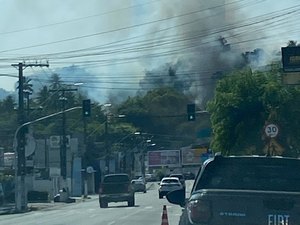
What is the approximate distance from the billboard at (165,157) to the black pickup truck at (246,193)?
121319mm

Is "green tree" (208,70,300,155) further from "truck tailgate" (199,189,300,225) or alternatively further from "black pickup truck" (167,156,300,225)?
"truck tailgate" (199,189,300,225)

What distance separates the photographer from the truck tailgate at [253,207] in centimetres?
1187

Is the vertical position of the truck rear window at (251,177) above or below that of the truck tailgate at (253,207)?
above

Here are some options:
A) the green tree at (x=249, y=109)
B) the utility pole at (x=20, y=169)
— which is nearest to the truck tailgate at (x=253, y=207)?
the green tree at (x=249, y=109)

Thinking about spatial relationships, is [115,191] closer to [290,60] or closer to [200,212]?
[290,60]

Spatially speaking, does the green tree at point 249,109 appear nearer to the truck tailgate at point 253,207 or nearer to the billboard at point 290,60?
the billboard at point 290,60

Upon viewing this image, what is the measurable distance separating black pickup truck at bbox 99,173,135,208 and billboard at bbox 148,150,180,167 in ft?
250

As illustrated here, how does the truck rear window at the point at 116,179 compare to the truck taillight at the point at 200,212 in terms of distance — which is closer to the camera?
the truck taillight at the point at 200,212

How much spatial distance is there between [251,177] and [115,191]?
45462 millimetres

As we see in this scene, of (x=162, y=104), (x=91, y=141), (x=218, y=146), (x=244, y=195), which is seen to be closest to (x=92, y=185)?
(x=91, y=141)

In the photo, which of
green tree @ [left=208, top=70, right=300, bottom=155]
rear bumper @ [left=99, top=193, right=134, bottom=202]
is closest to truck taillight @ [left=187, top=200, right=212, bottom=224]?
green tree @ [left=208, top=70, right=300, bottom=155]

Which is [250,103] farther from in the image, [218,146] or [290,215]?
[290,215]

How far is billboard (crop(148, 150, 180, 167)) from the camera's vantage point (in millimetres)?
135750

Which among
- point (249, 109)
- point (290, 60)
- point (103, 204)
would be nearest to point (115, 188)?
point (103, 204)
